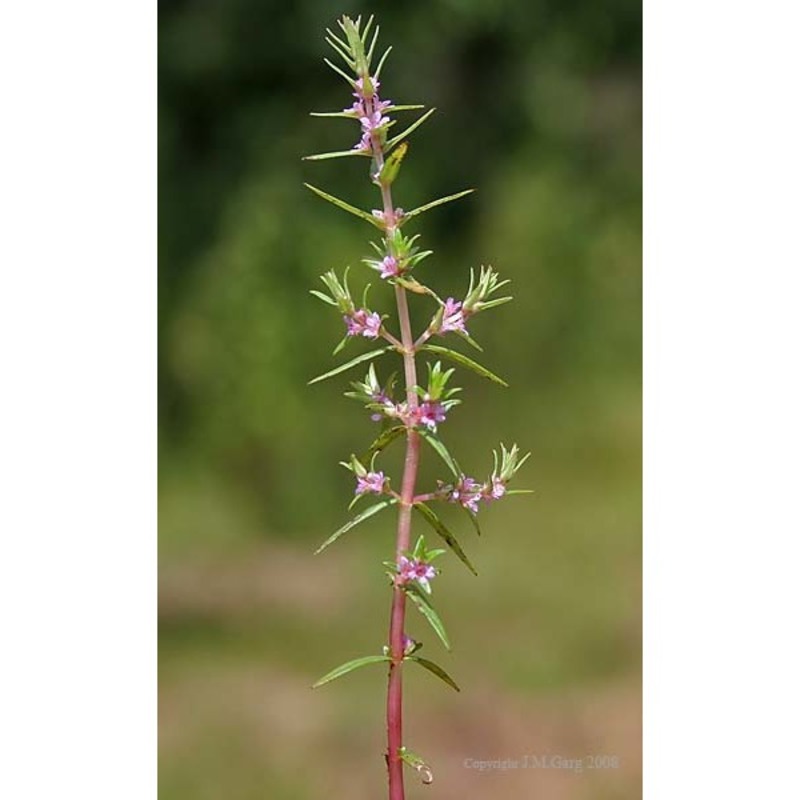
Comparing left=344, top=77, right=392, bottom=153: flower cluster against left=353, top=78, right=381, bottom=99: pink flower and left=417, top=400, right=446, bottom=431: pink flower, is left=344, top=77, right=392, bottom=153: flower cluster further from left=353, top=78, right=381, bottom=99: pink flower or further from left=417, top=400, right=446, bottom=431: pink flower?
left=417, top=400, right=446, bottom=431: pink flower

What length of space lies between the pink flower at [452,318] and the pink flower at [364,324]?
0.20 ft

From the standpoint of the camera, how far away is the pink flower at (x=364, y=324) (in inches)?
50.5

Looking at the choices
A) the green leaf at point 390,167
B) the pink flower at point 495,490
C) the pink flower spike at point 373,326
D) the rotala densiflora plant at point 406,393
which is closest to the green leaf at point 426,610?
the rotala densiflora plant at point 406,393

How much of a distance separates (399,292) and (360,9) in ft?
4.95

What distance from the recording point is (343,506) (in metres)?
2.47

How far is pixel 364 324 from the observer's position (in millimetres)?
1288

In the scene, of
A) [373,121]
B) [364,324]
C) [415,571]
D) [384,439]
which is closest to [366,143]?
[373,121]

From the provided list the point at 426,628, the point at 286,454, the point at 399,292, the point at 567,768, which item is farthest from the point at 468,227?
the point at 399,292

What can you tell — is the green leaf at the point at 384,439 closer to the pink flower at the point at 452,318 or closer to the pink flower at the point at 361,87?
the pink flower at the point at 452,318

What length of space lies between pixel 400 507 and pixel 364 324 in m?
0.18

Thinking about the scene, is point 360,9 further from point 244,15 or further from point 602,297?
point 602,297

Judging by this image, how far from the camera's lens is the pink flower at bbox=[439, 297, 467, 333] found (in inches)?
50.9

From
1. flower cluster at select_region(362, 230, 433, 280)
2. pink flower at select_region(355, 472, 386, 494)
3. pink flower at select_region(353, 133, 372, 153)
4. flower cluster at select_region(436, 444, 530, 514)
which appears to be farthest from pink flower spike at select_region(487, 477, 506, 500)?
pink flower at select_region(353, 133, 372, 153)

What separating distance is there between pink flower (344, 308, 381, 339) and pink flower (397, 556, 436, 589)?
0.70ft
